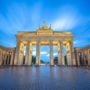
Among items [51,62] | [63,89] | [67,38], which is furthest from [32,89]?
[67,38]

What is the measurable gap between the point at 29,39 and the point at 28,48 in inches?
208

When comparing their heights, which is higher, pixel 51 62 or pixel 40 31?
pixel 40 31

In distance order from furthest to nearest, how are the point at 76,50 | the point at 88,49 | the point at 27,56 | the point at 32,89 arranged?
the point at 76,50, the point at 27,56, the point at 88,49, the point at 32,89

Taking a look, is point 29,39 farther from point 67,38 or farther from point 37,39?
point 67,38

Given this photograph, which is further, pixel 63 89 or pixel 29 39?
pixel 29 39

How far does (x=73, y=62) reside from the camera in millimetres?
35531

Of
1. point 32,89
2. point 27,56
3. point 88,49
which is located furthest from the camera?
point 27,56

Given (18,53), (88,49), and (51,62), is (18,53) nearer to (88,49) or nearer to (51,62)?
(51,62)

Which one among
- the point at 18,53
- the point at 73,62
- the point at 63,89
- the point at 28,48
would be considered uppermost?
the point at 28,48

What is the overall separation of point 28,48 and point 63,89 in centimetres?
3488

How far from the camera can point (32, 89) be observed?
393 centimetres

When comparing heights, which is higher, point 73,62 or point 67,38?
point 67,38

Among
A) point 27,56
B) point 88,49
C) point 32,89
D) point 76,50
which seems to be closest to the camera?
point 32,89

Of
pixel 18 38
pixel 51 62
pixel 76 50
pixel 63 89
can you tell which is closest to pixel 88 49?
pixel 76 50
